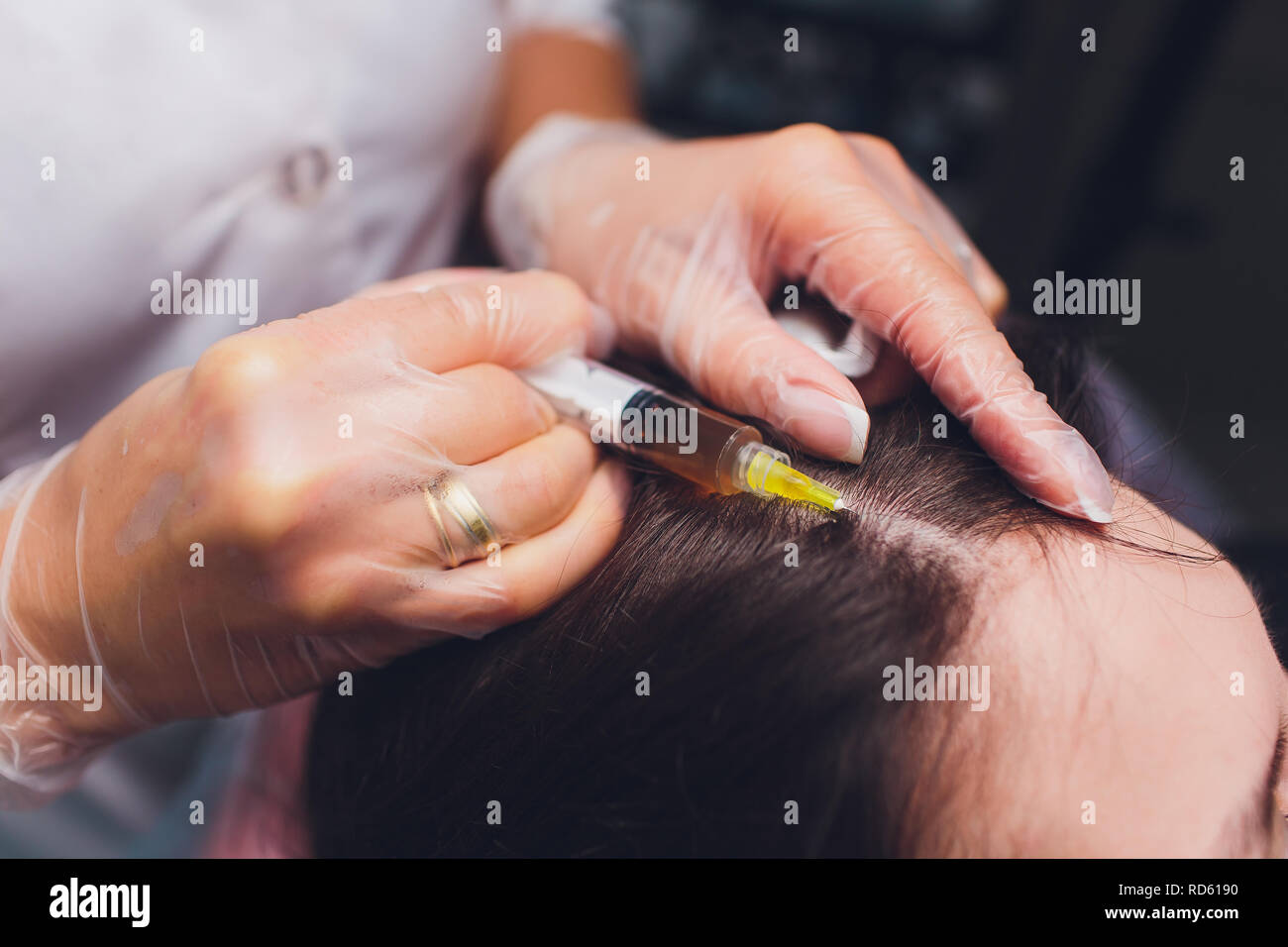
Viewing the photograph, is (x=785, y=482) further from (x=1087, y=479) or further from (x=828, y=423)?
(x=1087, y=479)

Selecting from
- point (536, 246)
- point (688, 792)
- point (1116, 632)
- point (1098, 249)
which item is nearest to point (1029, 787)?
point (1116, 632)

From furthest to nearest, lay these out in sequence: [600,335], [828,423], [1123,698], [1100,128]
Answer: [1100,128] → [600,335] → [828,423] → [1123,698]

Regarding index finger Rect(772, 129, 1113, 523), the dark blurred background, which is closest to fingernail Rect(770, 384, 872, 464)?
index finger Rect(772, 129, 1113, 523)

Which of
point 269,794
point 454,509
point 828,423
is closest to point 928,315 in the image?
point 828,423

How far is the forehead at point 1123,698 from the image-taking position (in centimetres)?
64

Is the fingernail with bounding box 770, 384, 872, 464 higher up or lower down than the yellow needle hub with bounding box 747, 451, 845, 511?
higher up

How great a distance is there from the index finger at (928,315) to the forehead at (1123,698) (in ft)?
0.24

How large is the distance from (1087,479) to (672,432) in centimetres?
39

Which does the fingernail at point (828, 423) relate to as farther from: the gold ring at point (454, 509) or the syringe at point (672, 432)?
the gold ring at point (454, 509)

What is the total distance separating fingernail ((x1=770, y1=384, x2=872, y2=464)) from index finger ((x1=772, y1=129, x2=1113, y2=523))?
0.35 feet

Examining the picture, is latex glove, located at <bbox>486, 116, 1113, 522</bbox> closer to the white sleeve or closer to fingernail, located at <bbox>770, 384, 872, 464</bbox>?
fingernail, located at <bbox>770, 384, 872, 464</bbox>

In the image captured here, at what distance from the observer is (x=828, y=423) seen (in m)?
0.76

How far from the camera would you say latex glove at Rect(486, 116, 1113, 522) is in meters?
0.76
